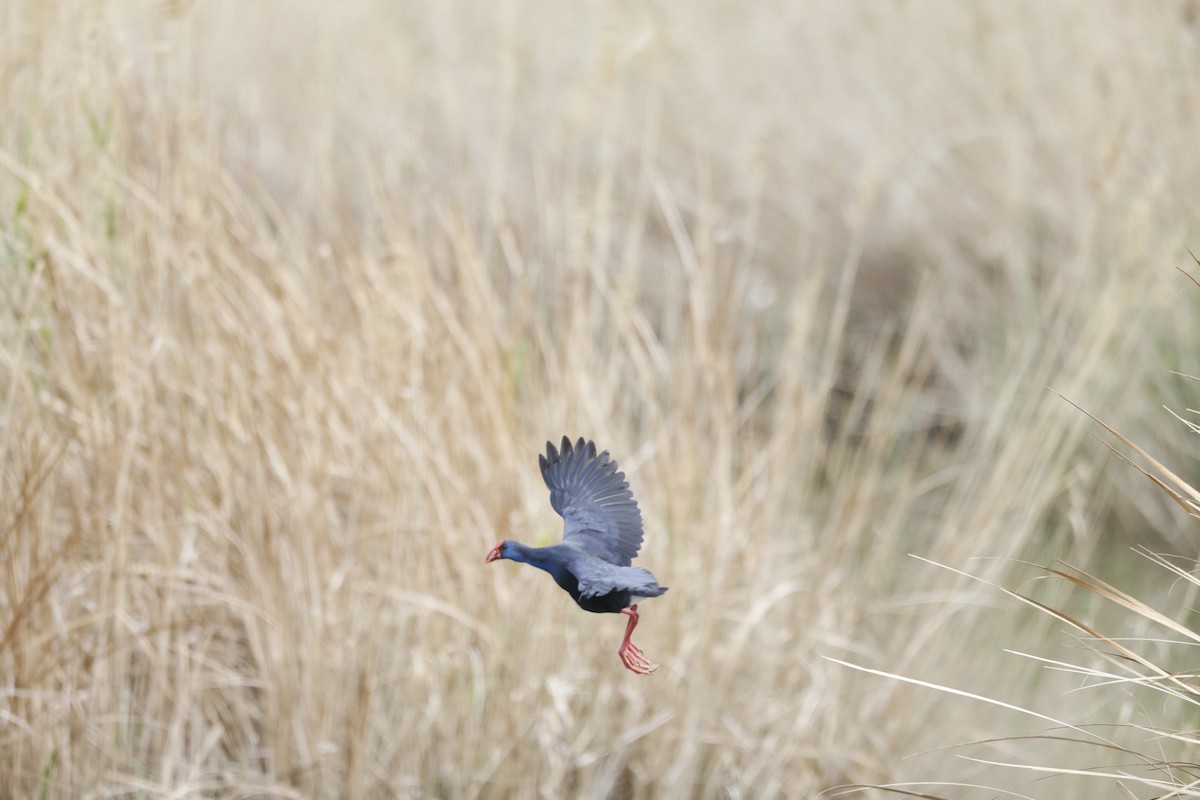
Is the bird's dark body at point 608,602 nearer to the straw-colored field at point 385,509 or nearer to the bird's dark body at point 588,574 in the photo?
the bird's dark body at point 588,574

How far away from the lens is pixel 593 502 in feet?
1.82

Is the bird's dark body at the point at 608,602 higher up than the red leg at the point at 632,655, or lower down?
higher up

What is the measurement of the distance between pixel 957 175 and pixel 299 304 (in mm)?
2855

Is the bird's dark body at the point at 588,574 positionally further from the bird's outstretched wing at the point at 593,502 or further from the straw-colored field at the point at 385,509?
the straw-colored field at the point at 385,509

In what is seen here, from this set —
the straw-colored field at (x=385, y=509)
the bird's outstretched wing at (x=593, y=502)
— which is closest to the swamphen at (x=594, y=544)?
the bird's outstretched wing at (x=593, y=502)

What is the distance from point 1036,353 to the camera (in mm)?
3592

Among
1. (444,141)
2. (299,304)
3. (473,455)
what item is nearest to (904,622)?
(473,455)

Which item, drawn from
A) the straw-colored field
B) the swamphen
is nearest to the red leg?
the swamphen

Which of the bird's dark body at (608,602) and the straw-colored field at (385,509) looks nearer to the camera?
the bird's dark body at (608,602)

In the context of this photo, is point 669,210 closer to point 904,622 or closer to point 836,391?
point 904,622

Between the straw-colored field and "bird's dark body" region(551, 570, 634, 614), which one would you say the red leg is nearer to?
"bird's dark body" region(551, 570, 634, 614)

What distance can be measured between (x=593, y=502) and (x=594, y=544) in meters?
0.03

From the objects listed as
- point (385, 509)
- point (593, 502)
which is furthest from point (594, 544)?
point (385, 509)

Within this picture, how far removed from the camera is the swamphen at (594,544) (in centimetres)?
45
